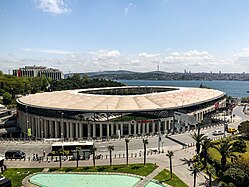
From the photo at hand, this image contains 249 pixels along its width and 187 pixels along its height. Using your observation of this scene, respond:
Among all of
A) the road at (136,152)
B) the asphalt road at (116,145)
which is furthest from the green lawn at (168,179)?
the asphalt road at (116,145)

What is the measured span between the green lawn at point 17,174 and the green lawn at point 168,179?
24.2m

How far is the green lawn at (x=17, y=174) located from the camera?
50.1m

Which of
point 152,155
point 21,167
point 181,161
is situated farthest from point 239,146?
point 21,167

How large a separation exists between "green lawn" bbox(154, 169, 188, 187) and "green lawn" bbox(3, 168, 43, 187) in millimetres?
24176

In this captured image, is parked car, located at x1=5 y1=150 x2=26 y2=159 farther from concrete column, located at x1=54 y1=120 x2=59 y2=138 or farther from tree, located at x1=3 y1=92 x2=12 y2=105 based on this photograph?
tree, located at x1=3 y1=92 x2=12 y2=105

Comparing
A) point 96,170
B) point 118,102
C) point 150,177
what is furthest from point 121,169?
point 118,102

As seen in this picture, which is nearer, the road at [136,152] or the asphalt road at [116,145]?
the road at [136,152]

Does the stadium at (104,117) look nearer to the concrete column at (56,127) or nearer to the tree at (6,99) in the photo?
the concrete column at (56,127)

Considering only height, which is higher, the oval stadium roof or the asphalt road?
the oval stadium roof

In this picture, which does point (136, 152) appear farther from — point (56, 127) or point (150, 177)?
point (56, 127)

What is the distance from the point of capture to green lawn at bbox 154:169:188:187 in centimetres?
4750

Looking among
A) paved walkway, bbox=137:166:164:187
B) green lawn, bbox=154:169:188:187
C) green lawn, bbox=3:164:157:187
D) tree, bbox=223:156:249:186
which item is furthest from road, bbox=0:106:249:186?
tree, bbox=223:156:249:186

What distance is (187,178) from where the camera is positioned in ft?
165

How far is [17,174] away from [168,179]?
29249mm
